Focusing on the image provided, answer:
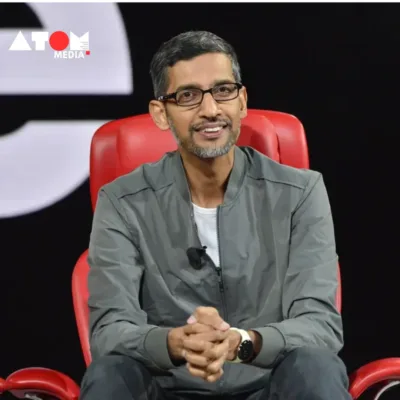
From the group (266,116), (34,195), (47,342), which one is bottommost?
(47,342)

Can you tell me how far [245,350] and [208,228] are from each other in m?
0.43

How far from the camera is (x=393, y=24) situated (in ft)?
10.0

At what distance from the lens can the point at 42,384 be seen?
2.04 m

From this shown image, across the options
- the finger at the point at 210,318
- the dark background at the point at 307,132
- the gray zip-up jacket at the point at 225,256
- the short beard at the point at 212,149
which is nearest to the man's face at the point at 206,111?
the short beard at the point at 212,149

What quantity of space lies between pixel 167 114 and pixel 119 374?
28.7 inches

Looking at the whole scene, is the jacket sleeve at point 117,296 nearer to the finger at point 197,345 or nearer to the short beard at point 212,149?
the finger at point 197,345

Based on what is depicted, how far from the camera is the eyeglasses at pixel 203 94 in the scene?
2236mm

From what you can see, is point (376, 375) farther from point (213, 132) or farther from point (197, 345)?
point (213, 132)

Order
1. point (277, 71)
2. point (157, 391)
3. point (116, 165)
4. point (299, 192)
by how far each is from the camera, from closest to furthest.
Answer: point (157, 391) < point (299, 192) < point (116, 165) < point (277, 71)

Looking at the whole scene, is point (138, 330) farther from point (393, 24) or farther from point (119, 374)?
point (393, 24)

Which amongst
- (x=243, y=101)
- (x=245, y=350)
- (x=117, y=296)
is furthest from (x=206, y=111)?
(x=245, y=350)

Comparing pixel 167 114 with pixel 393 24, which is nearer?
pixel 167 114

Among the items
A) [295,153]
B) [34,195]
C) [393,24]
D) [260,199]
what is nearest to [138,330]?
[260,199]

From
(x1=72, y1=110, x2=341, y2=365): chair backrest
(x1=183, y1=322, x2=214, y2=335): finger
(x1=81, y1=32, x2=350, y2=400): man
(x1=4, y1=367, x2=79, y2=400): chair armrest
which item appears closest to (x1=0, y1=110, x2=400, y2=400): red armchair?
(x1=72, y1=110, x2=341, y2=365): chair backrest
